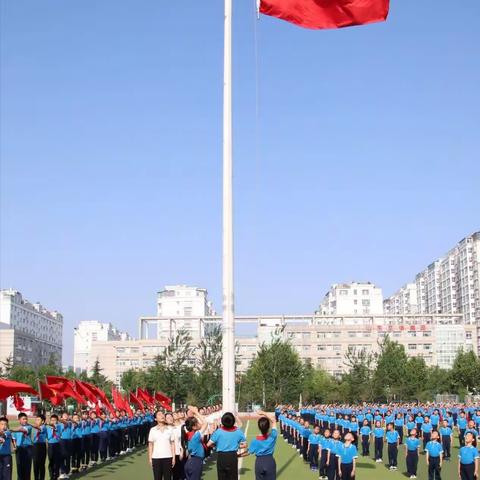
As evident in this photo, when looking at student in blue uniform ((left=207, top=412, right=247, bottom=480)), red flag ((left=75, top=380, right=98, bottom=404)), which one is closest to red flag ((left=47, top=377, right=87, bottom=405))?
red flag ((left=75, top=380, right=98, bottom=404))

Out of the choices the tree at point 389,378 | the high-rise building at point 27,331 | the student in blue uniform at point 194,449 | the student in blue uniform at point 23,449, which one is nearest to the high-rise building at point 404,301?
the high-rise building at point 27,331

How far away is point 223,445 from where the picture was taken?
8.05 meters

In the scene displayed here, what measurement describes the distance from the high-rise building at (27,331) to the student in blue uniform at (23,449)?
85.4 meters

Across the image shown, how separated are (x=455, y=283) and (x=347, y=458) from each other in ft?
352

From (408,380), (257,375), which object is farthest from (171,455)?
(408,380)

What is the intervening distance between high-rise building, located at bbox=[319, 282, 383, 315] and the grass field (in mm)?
95311

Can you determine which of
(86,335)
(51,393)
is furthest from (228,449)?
(86,335)

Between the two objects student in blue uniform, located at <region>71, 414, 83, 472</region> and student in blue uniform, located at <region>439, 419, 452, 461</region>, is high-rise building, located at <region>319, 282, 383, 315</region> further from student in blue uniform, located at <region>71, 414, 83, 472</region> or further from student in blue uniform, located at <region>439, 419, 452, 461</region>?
student in blue uniform, located at <region>71, 414, 83, 472</region>

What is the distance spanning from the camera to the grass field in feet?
49.7

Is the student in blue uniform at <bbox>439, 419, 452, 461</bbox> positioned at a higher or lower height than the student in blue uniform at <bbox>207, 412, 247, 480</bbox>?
lower

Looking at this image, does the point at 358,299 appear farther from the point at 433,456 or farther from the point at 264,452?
the point at 264,452

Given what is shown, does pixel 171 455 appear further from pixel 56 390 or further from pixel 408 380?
pixel 408 380

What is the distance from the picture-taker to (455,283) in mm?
113625

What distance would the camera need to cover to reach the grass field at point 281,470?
1515 cm
